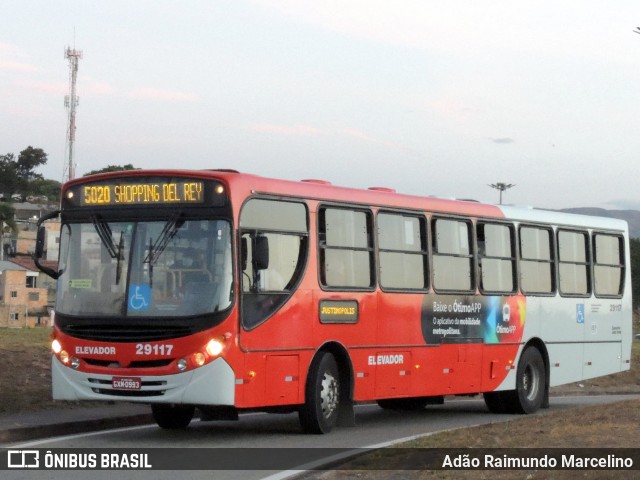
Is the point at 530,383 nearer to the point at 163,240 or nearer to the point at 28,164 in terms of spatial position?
the point at 163,240

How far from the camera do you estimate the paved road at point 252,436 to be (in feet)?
41.5

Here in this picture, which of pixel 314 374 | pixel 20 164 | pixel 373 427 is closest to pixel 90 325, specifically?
pixel 314 374

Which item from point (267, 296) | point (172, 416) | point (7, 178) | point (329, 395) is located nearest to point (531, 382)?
point (329, 395)

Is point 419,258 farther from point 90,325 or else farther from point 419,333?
point 90,325

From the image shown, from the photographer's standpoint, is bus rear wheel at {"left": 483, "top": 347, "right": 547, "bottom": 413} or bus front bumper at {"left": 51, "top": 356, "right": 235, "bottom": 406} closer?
bus front bumper at {"left": 51, "top": 356, "right": 235, "bottom": 406}

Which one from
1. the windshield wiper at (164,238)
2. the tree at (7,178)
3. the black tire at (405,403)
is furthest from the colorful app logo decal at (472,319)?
the tree at (7,178)

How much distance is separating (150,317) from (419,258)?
5.10m

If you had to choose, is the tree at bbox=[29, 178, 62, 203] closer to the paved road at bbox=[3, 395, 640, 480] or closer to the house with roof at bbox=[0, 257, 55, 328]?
the house with roof at bbox=[0, 257, 55, 328]

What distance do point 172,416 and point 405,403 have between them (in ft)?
18.2

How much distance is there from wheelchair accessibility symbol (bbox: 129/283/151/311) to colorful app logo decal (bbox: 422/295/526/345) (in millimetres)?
5057

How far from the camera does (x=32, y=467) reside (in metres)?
13.0

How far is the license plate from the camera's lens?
15.5 m

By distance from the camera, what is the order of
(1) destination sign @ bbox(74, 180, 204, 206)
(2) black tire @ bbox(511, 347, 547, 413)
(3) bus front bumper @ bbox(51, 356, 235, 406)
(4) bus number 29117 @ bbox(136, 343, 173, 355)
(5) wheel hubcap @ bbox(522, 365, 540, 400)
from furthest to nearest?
(5) wheel hubcap @ bbox(522, 365, 540, 400) < (2) black tire @ bbox(511, 347, 547, 413) < (1) destination sign @ bbox(74, 180, 204, 206) < (4) bus number 29117 @ bbox(136, 343, 173, 355) < (3) bus front bumper @ bbox(51, 356, 235, 406)

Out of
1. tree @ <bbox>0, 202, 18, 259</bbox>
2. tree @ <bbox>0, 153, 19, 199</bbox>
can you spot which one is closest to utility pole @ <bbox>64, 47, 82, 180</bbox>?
tree @ <bbox>0, 202, 18, 259</bbox>
